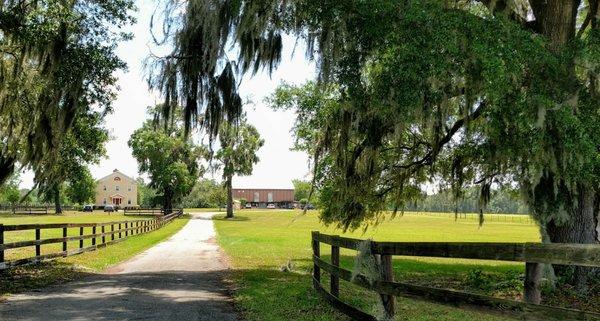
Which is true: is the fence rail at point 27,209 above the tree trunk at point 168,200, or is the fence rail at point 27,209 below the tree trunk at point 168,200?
below

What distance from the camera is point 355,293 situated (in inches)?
405

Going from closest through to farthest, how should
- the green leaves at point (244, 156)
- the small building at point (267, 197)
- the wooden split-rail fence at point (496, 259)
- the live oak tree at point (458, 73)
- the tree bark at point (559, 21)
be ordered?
the wooden split-rail fence at point (496, 259)
the live oak tree at point (458, 73)
the tree bark at point (559, 21)
the green leaves at point (244, 156)
the small building at point (267, 197)

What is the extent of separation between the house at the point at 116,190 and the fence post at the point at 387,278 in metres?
127

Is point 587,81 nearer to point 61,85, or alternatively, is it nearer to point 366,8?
point 366,8

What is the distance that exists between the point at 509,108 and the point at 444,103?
137 centimetres

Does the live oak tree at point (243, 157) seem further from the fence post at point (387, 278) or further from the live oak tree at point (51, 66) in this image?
the fence post at point (387, 278)

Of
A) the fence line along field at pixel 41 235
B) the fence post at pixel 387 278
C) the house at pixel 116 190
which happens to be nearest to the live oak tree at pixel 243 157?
the fence line along field at pixel 41 235

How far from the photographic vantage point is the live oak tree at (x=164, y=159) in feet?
227

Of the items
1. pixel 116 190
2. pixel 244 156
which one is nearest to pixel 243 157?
pixel 244 156

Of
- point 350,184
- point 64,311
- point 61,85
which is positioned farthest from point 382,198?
point 64,311

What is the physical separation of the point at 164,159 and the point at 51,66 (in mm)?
58429

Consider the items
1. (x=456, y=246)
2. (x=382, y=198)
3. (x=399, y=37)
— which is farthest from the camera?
(x=382, y=198)

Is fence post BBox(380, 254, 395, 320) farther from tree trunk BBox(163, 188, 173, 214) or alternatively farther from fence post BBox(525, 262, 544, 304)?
tree trunk BBox(163, 188, 173, 214)

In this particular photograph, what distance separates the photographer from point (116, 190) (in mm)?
129875
